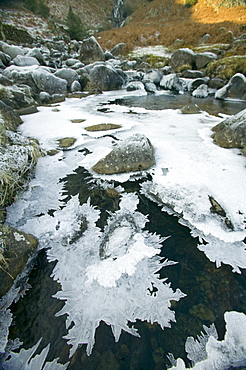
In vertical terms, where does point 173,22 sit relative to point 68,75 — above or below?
above

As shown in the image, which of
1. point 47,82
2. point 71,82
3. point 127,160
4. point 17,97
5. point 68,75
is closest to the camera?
point 127,160

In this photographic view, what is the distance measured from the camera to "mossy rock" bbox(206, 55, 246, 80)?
988 centimetres

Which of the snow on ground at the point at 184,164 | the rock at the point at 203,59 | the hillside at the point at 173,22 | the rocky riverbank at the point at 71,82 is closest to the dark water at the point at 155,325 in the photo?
the snow on ground at the point at 184,164

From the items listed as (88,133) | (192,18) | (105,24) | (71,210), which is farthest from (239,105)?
(105,24)

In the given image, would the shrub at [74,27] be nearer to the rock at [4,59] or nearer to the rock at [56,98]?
the rock at [4,59]

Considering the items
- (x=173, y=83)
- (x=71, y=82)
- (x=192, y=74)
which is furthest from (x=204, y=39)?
(x=71, y=82)

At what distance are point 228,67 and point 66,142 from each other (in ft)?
36.8

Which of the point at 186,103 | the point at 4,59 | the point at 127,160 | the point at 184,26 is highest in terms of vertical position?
the point at 184,26

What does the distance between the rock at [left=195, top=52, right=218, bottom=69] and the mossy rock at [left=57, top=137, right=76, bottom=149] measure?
13.6 meters

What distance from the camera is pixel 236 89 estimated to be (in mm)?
8148

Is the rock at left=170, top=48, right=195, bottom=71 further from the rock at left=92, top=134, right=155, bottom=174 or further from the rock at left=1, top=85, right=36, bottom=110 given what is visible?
the rock at left=92, top=134, right=155, bottom=174

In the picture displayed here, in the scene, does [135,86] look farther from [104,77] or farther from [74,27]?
[74,27]

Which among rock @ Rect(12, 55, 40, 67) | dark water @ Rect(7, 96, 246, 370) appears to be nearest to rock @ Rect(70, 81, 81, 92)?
rock @ Rect(12, 55, 40, 67)

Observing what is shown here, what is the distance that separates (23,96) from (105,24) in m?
37.9
